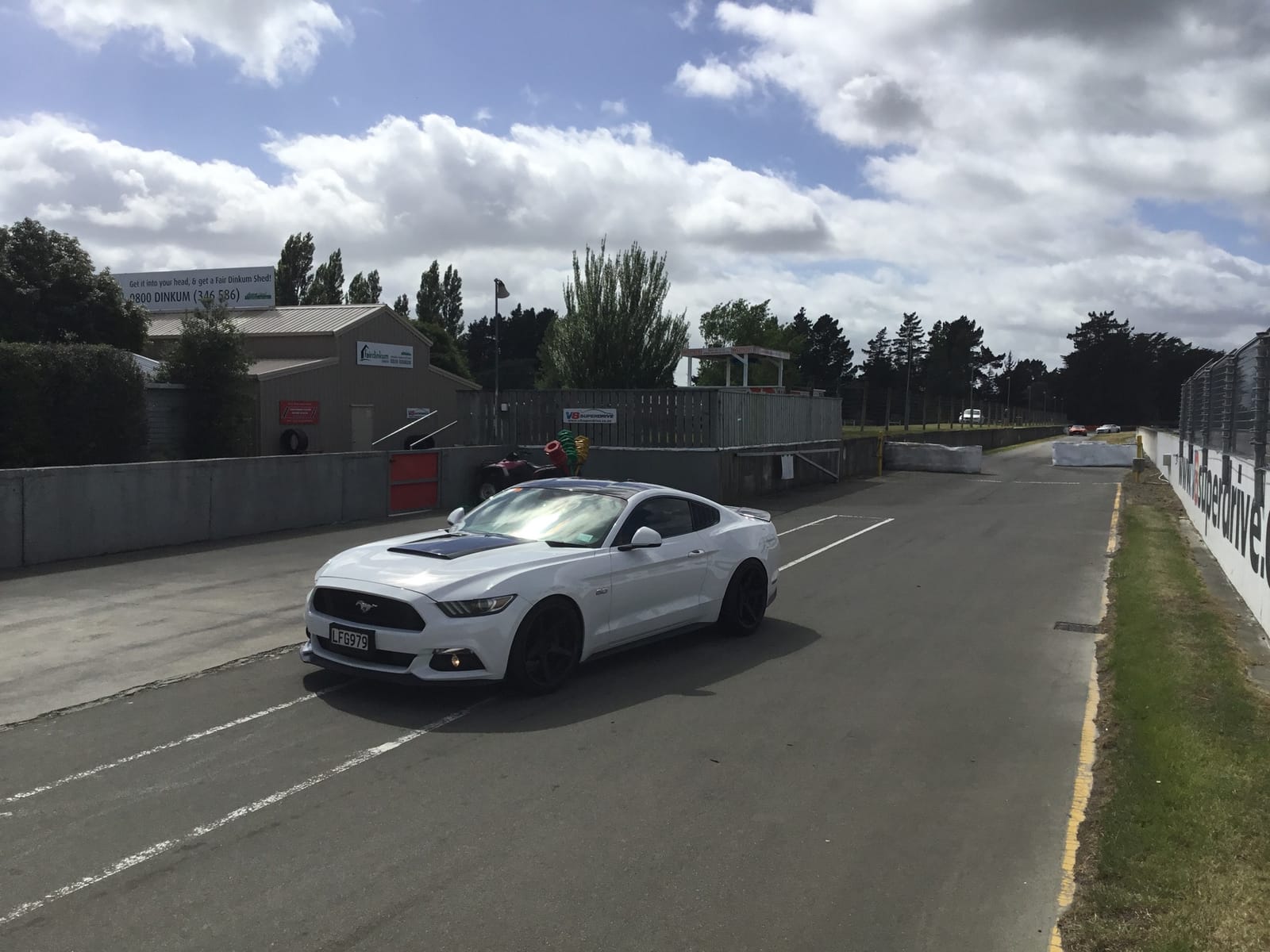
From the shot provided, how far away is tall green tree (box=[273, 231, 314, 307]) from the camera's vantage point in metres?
65.2

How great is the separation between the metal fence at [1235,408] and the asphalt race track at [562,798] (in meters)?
2.54

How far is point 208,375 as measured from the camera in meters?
23.7

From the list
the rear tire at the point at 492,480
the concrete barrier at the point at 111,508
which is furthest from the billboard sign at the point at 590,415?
the concrete barrier at the point at 111,508

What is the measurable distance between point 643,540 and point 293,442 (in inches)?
975

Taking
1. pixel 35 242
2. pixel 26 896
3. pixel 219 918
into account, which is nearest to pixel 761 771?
pixel 219 918

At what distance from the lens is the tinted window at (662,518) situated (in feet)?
27.0

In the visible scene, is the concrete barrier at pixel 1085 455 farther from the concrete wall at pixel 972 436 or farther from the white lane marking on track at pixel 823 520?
the white lane marking on track at pixel 823 520

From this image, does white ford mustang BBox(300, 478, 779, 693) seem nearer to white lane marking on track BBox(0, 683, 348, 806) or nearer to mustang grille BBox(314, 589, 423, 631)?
mustang grille BBox(314, 589, 423, 631)

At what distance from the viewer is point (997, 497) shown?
25594 millimetres

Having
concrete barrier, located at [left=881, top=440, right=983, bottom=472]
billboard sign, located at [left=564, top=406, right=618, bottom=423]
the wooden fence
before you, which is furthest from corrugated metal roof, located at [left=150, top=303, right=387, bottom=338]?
concrete barrier, located at [left=881, top=440, right=983, bottom=472]

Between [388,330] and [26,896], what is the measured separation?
109 ft

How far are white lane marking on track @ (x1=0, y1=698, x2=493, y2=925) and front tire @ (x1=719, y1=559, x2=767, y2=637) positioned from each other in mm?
2994

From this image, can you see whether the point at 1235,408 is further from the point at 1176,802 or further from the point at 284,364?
the point at 284,364

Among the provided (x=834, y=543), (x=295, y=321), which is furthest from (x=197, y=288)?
(x=834, y=543)
